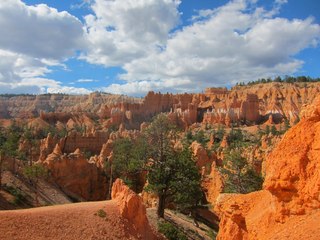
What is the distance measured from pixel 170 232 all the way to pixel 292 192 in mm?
13584

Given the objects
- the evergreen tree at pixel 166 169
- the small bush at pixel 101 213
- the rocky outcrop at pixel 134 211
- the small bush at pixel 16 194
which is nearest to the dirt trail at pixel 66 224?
the small bush at pixel 101 213

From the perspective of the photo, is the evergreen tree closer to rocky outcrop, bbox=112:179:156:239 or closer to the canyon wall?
rocky outcrop, bbox=112:179:156:239

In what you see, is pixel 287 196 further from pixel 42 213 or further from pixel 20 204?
pixel 20 204

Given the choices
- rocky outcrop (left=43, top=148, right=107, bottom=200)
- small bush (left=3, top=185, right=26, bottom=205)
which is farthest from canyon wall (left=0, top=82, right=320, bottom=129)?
small bush (left=3, top=185, right=26, bottom=205)

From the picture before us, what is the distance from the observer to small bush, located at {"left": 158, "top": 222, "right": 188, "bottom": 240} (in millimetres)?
20406

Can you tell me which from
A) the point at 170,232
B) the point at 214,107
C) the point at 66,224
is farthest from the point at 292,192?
the point at 214,107

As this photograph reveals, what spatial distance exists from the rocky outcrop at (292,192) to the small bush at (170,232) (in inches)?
449

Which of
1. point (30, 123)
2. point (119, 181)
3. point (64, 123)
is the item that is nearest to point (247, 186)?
point (119, 181)

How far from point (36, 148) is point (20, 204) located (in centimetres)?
2714

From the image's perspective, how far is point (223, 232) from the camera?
1022cm

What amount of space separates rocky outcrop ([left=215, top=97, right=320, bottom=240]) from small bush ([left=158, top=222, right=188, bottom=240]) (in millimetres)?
11407

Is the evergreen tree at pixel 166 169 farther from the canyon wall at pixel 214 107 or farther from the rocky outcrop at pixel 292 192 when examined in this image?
the canyon wall at pixel 214 107

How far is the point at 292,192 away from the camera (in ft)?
26.7

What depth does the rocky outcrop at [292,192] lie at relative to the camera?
299 inches
